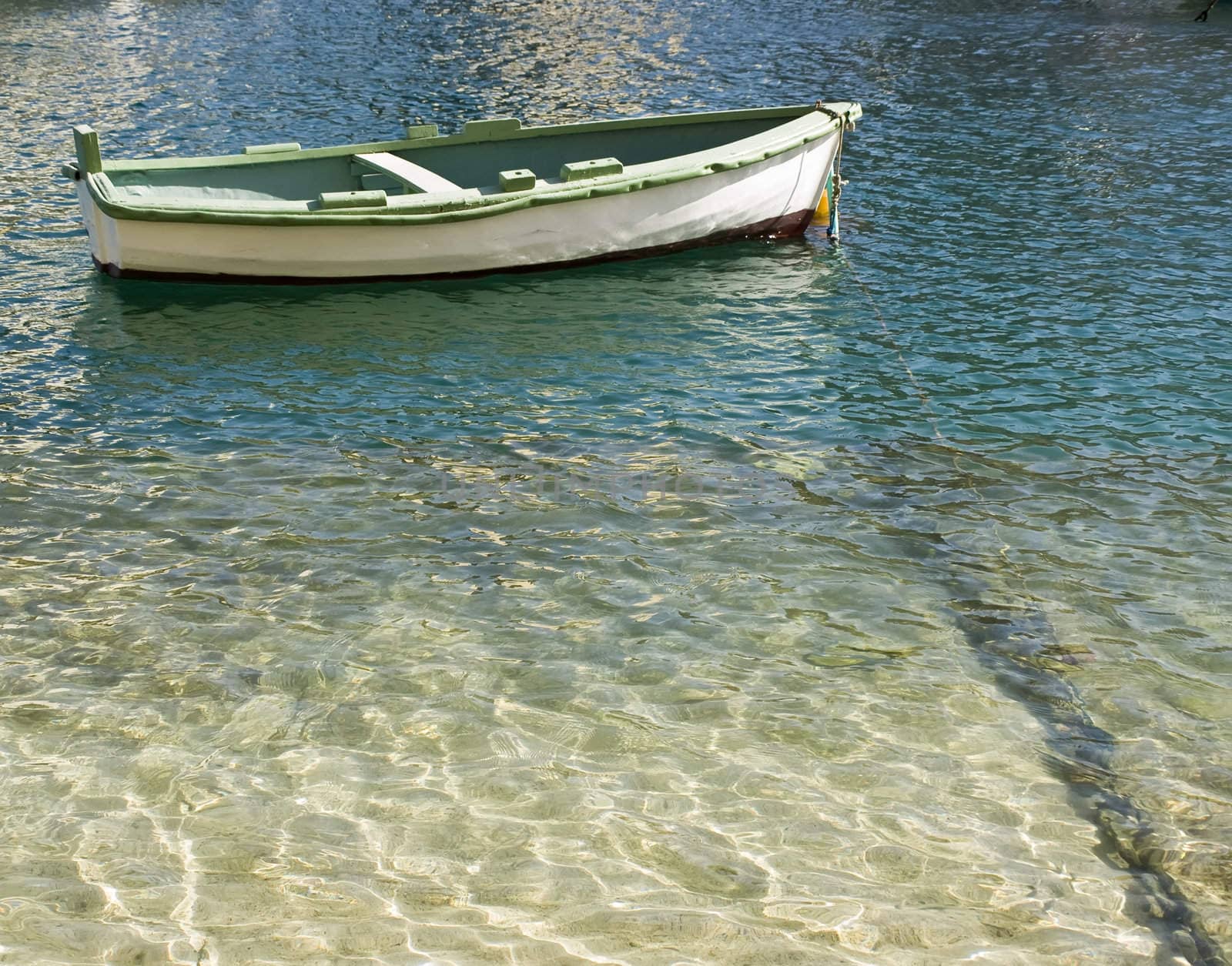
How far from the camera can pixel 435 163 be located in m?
14.7

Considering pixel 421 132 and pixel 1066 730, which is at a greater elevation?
pixel 421 132

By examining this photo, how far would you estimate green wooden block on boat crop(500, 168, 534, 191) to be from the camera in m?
12.7

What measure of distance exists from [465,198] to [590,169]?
1.36 meters

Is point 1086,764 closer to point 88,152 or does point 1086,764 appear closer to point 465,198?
point 465,198

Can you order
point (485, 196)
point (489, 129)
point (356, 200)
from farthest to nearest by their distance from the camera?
point (489, 129)
point (485, 196)
point (356, 200)

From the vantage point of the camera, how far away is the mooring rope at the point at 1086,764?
4.52 metres

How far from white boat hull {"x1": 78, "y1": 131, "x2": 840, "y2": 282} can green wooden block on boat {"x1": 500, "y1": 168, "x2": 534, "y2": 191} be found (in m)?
0.30

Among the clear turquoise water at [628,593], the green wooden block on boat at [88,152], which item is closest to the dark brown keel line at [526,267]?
the clear turquoise water at [628,593]

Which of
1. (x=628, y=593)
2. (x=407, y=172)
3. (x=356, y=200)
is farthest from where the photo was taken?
(x=407, y=172)

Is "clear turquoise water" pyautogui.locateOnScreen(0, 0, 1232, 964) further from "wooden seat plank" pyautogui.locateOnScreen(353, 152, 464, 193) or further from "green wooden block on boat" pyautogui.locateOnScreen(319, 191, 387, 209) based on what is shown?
"wooden seat plank" pyautogui.locateOnScreen(353, 152, 464, 193)

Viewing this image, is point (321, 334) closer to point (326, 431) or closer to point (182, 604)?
point (326, 431)

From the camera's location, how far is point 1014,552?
762 centimetres

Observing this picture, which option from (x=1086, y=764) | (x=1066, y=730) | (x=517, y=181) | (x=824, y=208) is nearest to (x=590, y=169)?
(x=517, y=181)

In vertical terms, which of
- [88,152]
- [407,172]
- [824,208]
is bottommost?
[824,208]
